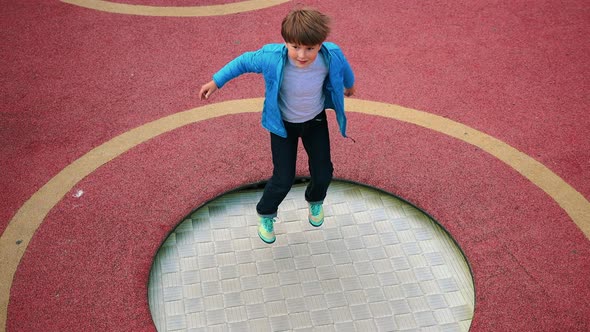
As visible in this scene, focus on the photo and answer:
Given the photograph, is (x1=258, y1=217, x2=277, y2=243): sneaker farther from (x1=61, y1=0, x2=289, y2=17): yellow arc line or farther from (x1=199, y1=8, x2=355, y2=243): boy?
(x1=61, y1=0, x2=289, y2=17): yellow arc line

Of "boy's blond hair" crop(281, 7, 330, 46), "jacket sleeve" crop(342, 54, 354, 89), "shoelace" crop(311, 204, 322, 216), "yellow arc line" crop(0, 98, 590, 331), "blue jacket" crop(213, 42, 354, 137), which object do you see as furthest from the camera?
"shoelace" crop(311, 204, 322, 216)

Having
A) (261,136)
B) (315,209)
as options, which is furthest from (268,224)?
(261,136)

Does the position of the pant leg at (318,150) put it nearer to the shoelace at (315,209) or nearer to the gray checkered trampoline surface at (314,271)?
the shoelace at (315,209)

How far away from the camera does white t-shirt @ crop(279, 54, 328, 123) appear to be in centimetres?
319

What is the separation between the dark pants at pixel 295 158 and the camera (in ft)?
11.2

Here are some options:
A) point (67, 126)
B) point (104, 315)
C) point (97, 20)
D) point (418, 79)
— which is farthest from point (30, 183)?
point (418, 79)

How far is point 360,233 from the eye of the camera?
3.92m

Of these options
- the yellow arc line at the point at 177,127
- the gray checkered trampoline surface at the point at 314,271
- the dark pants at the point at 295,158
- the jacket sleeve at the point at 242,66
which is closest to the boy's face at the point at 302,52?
the jacket sleeve at the point at 242,66

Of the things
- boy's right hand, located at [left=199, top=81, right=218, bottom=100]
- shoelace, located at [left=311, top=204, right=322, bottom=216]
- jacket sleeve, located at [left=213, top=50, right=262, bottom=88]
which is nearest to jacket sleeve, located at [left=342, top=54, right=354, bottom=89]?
jacket sleeve, located at [left=213, top=50, right=262, bottom=88]

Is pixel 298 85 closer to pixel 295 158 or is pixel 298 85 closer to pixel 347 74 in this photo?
pixel 347 74

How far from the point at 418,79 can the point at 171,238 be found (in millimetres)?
2387

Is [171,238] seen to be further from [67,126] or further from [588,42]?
[588,42]

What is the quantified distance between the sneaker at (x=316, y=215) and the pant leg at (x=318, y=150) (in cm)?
15

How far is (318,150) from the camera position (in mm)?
3498
